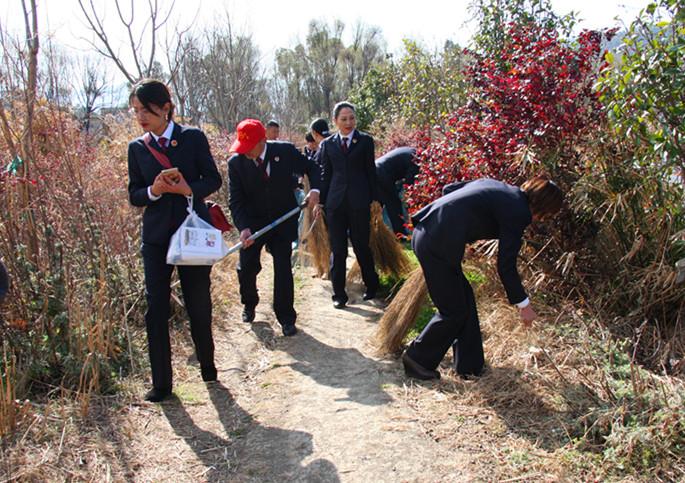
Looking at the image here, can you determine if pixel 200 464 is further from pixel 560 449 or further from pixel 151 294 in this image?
pixel 560 449

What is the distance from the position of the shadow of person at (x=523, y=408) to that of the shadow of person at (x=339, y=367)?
571 mm

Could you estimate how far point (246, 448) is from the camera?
117 inches

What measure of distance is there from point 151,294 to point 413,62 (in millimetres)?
7699

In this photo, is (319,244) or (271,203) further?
(319,244)

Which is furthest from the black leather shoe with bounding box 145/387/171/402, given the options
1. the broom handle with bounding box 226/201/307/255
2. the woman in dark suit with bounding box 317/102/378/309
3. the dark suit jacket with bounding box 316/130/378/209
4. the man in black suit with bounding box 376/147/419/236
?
the man in black suit with bounding box 376/147/419/236

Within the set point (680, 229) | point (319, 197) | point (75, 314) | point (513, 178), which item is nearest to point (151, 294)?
point (75, 314)

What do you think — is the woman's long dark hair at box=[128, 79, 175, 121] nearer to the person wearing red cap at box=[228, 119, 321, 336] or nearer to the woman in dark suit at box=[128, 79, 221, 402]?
the woman in dark suit at box=[128, 79, 221, 402]

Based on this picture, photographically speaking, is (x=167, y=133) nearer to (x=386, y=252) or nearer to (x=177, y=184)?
(x=177, y=184)

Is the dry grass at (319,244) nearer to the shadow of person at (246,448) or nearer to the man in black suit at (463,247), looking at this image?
the man in black suit at (463,247)

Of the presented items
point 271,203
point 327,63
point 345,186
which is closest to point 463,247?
point 271,203

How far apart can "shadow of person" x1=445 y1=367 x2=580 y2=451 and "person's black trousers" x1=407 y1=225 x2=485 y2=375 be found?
0.17 meters

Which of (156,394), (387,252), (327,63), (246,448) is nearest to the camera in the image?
(246,448)

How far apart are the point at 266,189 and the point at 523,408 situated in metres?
2.48

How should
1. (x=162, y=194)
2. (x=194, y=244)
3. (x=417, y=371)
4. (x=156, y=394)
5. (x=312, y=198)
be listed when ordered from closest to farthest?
1. (x=194, y=244)
2. (x=162, y=194)
3. (x=156, y=394)
4. (x=417, y=371)
5. (x=312, y=198)
